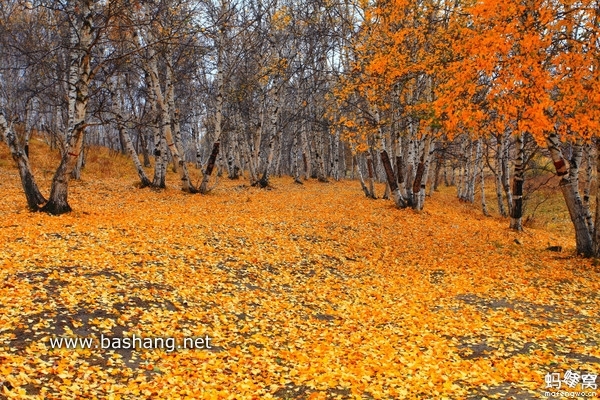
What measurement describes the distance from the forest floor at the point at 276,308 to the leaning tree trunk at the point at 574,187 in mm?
665

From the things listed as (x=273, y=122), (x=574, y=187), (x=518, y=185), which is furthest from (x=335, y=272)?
(x=273, y=122)

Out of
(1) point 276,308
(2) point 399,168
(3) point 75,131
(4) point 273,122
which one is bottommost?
(1) point 276,308

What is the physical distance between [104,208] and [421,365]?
13110 millimetres

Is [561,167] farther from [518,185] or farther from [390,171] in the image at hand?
[390,171]

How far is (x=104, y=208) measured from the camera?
15.8 meters

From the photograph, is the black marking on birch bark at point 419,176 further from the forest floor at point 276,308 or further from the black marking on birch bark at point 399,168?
the forest floor at point 276,308

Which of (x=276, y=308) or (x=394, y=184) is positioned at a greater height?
(x=394, y=184)

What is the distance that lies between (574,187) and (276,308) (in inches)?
430

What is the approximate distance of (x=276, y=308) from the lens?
31.0ft

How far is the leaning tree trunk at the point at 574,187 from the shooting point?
13.5m

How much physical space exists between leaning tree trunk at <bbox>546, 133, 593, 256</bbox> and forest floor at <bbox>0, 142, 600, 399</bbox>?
0.67 m

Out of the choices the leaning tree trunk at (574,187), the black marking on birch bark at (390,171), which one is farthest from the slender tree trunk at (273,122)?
the leaning tree trunk at (574,187)

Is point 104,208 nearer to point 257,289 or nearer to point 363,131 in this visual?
point 257,289

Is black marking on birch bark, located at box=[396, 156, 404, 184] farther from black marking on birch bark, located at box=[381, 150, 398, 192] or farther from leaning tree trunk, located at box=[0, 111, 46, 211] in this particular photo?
leaning tree trunk, located at box=[0, 111, 46, 211]
